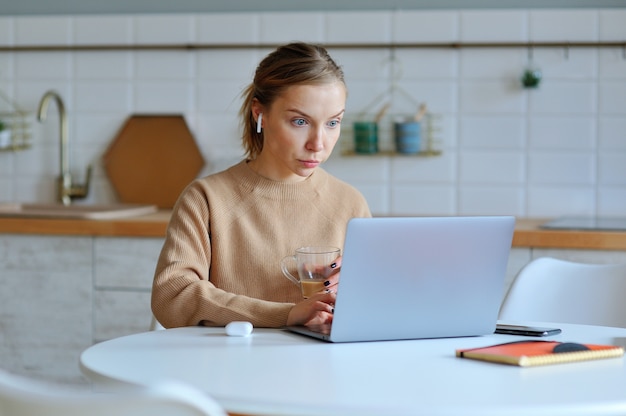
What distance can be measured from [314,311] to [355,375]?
350 mm

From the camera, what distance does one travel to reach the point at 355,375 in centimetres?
127

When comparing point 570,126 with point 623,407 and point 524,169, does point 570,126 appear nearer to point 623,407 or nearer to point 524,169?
point 524,169

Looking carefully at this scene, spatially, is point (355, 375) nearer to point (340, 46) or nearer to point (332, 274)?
point (332, 274)

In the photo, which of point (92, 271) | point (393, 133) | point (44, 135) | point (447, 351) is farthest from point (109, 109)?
point (447, 351)

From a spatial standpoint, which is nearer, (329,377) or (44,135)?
(329,377)

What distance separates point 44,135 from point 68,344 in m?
0.95

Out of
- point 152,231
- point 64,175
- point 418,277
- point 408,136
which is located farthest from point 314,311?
point 64,175

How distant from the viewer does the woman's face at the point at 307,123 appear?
1822 mm

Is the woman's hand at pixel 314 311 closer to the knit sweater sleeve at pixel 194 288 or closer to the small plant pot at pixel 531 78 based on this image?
the knit sweater sleeve at pixel 194 288

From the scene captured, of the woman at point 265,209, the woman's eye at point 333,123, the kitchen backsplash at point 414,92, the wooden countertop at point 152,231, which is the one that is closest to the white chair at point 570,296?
the woman at point 265,209

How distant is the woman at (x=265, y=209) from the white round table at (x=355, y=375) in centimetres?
18

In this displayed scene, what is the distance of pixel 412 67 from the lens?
11.2ft

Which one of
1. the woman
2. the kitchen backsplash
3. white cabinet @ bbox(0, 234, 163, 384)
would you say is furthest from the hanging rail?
the woman

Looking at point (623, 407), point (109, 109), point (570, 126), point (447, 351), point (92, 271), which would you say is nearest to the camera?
point (623, 407)
